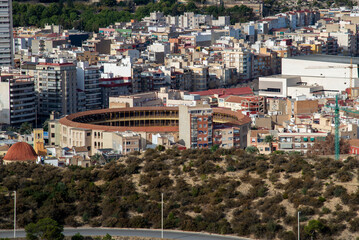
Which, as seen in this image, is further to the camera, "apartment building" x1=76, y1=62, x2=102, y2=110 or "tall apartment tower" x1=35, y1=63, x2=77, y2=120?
"apartment building" x1=76, y1=62, x2=102, y2=110

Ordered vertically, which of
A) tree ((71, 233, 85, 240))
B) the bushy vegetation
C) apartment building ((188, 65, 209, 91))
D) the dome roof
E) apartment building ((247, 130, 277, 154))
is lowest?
apartment building ((188, 65, 209, 91))

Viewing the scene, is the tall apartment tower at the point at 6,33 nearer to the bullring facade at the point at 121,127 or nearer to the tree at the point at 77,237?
the bullring facade at the point at 121,127

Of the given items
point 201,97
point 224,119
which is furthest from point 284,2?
point 224,119

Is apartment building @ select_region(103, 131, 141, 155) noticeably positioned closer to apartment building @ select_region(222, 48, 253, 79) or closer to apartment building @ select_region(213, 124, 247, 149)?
apartment building @ select_region(213, 124, 247, 149)

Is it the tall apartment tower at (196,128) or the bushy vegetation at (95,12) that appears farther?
the bushy vegetation at (95,12)

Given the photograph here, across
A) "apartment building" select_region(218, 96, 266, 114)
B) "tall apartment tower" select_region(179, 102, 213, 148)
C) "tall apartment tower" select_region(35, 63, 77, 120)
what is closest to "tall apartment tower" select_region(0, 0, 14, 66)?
"tall apartment tower" select_region(35, 63, 77, 120)

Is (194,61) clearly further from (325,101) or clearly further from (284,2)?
(284,2)

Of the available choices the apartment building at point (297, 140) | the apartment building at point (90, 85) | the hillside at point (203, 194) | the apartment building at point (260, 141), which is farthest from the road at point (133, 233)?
the apartment building at point (90, 85)
